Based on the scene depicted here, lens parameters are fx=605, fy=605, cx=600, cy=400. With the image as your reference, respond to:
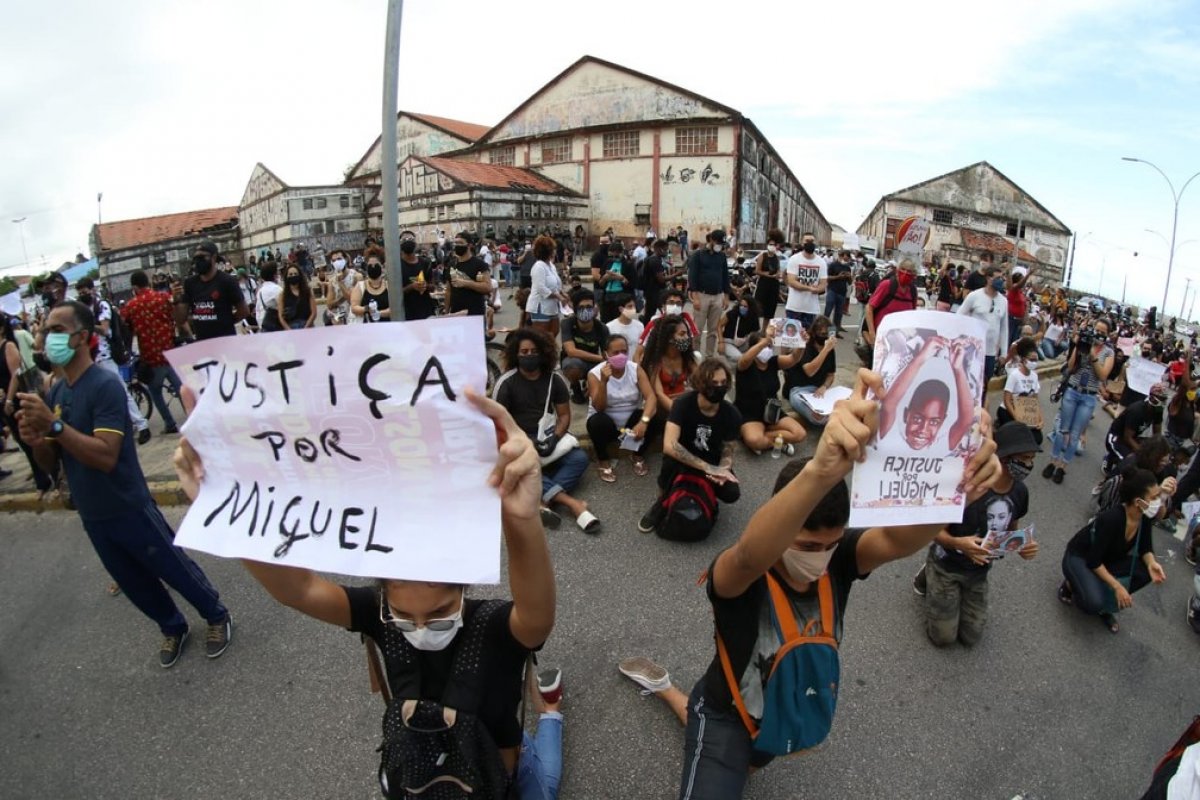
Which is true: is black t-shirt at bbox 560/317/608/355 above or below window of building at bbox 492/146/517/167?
below

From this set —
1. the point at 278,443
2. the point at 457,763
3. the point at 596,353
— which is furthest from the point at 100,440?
the point at 596,353

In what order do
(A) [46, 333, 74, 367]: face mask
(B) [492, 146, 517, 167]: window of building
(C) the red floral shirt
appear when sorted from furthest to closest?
(B) [492, 146, 517, 167]: window of building → (C) the red floral shirt → (A) [46, 333, 74, 367]: face mask

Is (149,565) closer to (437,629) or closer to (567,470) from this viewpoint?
(437,629)

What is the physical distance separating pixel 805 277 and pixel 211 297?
24.6ft

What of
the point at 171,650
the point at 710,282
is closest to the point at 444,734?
the point at 171,650

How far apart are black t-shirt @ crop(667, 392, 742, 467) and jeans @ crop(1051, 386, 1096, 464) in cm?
443

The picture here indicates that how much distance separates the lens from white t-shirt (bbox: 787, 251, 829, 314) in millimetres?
8523

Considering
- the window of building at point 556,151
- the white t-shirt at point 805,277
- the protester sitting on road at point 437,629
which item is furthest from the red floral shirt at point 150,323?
the window of building at point 556,151

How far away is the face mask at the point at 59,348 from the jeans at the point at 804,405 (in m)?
6.52

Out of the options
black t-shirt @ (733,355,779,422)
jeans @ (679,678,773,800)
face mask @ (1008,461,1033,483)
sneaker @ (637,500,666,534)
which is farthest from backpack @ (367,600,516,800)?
black t-shirt @ (733,355,779,422)

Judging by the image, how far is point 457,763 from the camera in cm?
187

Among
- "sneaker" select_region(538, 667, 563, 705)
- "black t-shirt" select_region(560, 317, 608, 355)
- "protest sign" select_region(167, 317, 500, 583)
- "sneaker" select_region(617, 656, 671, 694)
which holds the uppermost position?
"protest sign" select_region(167, 317, 500, 583)

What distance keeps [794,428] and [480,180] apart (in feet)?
81.2

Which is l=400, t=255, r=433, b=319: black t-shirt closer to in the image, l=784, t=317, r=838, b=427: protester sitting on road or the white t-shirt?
l=784, t=317, r=838, b=427: protester sitting on road
